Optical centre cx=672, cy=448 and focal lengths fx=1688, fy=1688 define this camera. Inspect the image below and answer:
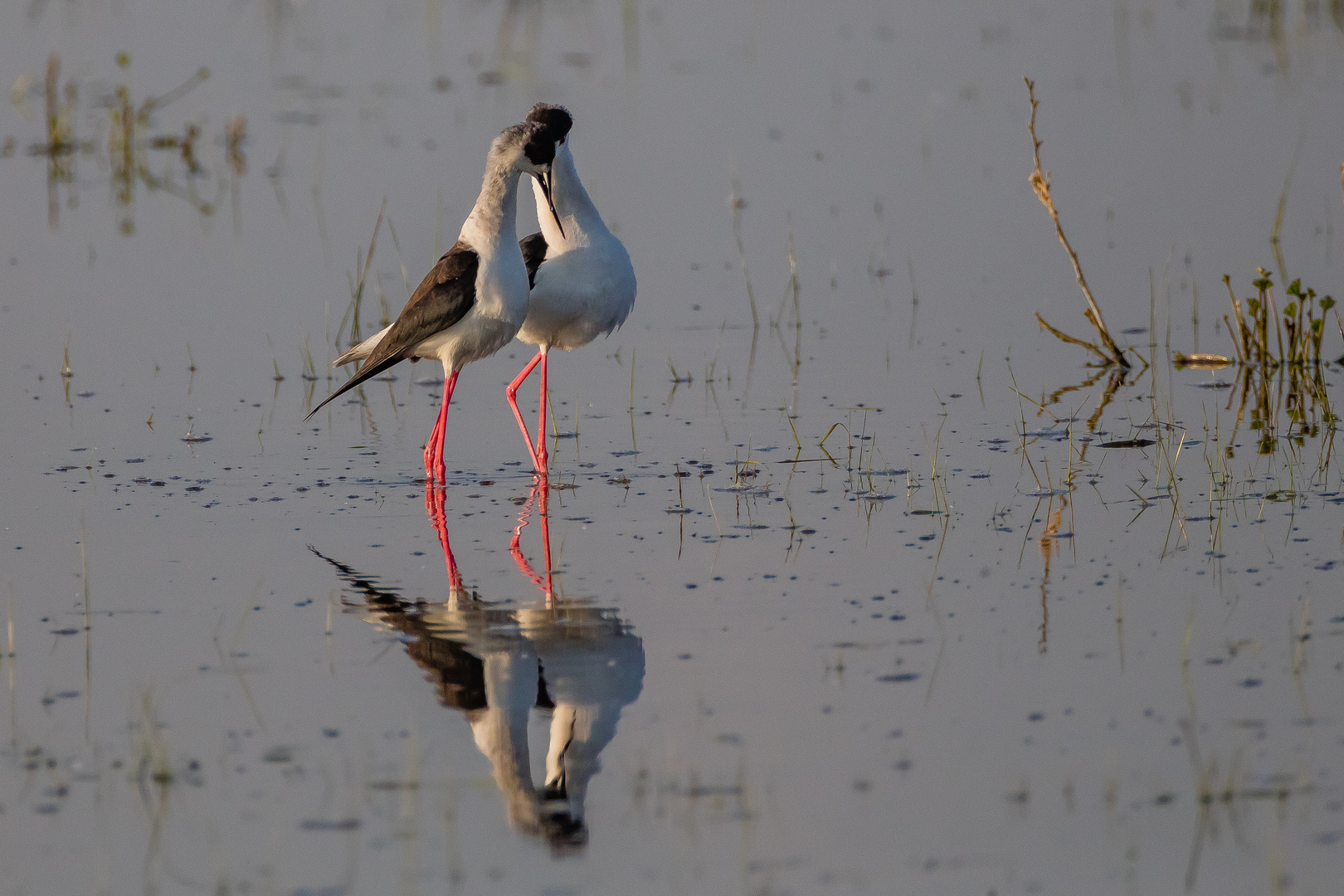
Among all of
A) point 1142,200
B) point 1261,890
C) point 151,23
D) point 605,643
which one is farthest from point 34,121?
point 1261,890

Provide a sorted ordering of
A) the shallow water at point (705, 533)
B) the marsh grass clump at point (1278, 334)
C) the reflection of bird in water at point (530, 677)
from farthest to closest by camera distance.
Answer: the marsh grass clump at point (1278, 334), the reflection of bird in water at point (530, 677), the shallow water at point (705, 533)

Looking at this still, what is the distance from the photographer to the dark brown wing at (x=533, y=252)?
787cm

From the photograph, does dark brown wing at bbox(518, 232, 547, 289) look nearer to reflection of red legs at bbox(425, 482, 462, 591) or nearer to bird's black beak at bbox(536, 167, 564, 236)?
bird's black beak at bbox(536, 167, 564, 236)

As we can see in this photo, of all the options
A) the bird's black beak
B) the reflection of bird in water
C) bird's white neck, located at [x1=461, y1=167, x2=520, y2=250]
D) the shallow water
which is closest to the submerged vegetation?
the shallow water

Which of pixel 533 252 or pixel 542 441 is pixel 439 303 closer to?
pixel 542 441

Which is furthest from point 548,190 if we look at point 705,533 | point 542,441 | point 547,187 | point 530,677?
point 530,677

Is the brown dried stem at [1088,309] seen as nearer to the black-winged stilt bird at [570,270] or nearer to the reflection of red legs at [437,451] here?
the black-winged stilt bird at [570,270]

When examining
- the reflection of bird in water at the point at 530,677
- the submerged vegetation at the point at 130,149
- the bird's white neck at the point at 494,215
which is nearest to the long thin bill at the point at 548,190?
the bird's white neck at the point at 494,215

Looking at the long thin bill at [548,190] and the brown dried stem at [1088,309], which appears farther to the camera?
the brown dried stem at [1088,309]

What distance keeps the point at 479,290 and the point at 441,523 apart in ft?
3.85

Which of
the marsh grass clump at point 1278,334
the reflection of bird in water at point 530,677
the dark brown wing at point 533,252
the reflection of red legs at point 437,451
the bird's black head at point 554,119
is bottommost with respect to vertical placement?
the reflection of bird in water at point 530,677

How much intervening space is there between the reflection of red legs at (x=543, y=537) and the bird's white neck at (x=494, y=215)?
1053 millimetres

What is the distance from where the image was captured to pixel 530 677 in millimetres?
5000

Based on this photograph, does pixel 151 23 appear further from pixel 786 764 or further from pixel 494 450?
pixel 786 764
